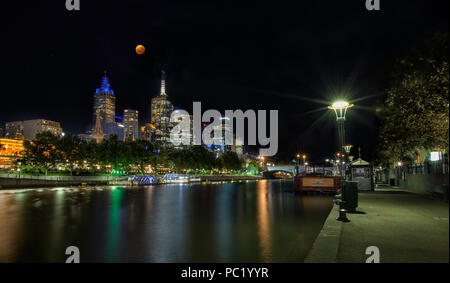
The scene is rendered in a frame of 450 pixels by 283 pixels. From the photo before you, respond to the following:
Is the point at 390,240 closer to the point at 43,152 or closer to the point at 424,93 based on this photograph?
the point at 424,93

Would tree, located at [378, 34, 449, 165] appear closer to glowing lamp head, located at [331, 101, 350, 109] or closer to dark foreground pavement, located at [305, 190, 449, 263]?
dark foreground pavement, located at [305, 190, 449, 263]

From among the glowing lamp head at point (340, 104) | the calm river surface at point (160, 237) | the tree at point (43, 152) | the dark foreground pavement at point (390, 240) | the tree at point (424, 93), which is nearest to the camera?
the dark foreground pavement at point (390, 240)

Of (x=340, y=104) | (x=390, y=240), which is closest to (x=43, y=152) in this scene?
(x=340, y=104)

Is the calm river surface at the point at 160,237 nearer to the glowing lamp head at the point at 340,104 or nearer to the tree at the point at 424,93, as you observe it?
the tree at the point at 424,93

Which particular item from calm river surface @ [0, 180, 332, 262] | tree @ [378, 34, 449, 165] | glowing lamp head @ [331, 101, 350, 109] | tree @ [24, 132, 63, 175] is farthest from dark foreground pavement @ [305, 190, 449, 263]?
tree @ [24, 132, 63, 175]

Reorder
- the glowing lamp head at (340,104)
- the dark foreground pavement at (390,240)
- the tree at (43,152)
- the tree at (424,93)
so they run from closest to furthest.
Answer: the dark foreground pavement at (390,240), the tree at (424,93), the glowing lamp head at (340,104), the tree at (43,152)

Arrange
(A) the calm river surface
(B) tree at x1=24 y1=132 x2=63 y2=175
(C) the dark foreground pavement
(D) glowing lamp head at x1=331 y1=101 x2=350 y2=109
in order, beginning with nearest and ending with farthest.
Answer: (C) the dark foreground pavement
(A) the calm river surface
(D) glowing lamp head at x1=331 y1=101 x2=350 y2=109
(B) tree at x1=24 y1=132 x2=63 y2=175

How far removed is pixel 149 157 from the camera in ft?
295

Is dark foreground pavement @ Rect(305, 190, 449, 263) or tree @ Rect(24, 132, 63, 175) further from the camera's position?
tree @ Rect(24, 132, 63, 175)

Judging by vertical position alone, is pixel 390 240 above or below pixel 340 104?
below

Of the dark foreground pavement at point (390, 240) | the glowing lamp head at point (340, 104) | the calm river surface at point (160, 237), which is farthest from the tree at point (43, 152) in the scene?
the dark foreground pavement at point (390, 240)

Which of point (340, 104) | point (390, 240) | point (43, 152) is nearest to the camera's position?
point (390, 240)

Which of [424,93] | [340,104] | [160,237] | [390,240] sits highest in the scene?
[340,104]

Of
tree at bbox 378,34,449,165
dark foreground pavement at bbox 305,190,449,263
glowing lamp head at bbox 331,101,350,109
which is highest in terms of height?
glowing lamp head at bbox 331,101,350,109
